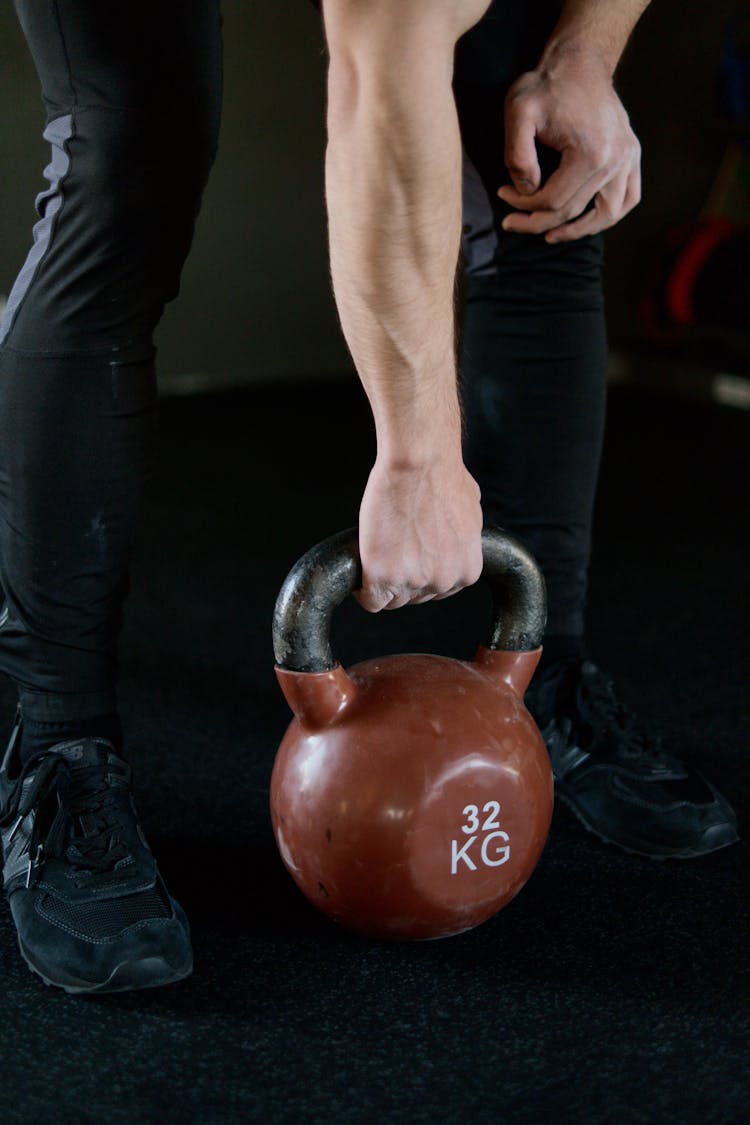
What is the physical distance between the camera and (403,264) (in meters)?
0.81

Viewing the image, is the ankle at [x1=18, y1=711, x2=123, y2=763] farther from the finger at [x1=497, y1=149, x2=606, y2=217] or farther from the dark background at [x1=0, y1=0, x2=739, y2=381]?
the dark background at [x1=0, y1=0, x2=739, y2=381]

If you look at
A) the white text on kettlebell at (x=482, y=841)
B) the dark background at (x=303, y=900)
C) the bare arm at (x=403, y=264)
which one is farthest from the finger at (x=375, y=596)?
the dark background at (x=303, y=900)

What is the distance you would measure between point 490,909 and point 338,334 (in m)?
2.57

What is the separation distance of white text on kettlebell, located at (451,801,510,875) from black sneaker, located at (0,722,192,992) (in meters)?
0.24

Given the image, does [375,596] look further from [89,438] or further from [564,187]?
[564,187]

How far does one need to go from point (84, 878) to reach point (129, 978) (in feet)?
0.33

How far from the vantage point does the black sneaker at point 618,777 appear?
42.9 inches

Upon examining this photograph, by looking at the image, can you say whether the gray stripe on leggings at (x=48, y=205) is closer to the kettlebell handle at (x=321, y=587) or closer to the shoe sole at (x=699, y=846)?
the kettlebell handle at (x=321, y=587)

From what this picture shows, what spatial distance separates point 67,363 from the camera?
0.97m

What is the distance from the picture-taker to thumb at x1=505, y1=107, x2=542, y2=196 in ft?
3.48

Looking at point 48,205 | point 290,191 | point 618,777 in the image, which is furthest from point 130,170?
point 290,191

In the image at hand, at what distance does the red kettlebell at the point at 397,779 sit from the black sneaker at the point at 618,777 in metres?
0.20

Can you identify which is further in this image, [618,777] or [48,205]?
[618,777]

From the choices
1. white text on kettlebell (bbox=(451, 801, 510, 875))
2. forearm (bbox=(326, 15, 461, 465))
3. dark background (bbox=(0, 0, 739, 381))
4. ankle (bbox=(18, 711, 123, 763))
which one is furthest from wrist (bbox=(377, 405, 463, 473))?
dark background (bbox=(0, 0, 739, 381))
